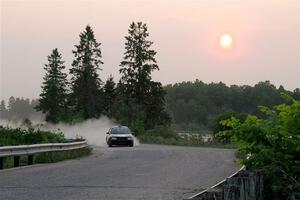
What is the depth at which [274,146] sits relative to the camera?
11.7 metres

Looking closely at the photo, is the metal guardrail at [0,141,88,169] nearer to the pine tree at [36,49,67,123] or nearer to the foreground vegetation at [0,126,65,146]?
the foreground vegetation at [0,126,65,146]

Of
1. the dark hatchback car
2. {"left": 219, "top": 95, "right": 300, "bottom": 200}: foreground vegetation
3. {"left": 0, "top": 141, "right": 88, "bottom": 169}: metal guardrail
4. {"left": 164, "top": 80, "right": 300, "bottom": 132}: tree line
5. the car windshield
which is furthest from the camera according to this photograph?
{"left": 164, "top": 80, "right": 300, "bottom": 132}: tree line

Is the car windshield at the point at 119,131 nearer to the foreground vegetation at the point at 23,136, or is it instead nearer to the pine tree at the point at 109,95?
the foreground vegetation at the point at 23,136

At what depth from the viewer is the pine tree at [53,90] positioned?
339 ft

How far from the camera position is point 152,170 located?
2028cm

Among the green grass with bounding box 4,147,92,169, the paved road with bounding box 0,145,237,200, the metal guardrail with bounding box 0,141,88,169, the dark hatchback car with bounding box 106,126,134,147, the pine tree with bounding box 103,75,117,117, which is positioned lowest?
the paved road with bounding box 0,145,237,200

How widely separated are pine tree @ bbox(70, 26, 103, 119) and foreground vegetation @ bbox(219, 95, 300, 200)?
83.7 m

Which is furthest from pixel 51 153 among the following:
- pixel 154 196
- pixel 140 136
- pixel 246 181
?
pixel 140 136

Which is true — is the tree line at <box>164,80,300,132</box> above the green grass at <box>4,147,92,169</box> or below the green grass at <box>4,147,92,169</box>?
above

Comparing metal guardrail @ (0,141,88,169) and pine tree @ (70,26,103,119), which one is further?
pine tree @ (70,26,103,119)

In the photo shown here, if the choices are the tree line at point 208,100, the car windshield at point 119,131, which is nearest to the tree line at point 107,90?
the car windshield at point 119,131

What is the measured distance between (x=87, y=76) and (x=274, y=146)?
8514 cm

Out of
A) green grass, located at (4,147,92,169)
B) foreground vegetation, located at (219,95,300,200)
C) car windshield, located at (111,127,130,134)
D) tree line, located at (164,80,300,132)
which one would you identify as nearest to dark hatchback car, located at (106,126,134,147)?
car windshield, located at (111,127,130,134)

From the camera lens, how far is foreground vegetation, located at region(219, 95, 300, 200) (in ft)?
36.5
